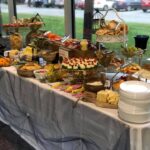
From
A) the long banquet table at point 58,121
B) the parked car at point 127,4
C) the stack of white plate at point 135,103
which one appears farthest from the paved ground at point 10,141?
the parked car at point 127,4

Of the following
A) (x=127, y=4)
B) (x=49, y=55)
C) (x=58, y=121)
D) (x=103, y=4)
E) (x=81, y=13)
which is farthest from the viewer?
(x=81, y=13)

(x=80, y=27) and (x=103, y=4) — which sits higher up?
(x=103, y=4)

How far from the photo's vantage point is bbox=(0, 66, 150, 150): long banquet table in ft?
5.34

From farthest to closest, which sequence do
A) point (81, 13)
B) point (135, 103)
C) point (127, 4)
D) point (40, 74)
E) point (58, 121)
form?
point (81, 13)
point (127, 4)
point (40, 74)
point (58, 121)
point (135, 103)

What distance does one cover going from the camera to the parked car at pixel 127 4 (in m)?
2.90

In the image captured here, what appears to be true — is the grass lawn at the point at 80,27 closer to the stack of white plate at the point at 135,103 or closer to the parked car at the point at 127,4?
Answer: the parked car at the point at 127,4

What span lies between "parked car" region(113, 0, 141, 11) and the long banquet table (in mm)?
1172

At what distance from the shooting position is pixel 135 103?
1.51m

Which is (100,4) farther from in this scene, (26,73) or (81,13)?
(26,73)

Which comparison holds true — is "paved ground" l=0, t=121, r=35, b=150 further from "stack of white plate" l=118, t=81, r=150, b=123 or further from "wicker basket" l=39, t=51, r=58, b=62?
"stack of white plate" l=118, t=81, r=150, b=123

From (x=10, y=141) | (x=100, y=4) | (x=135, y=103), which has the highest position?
(x=100, y=4)

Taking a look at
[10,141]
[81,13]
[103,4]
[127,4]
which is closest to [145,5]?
[127,4]

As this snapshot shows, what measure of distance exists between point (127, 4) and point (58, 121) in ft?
4.65

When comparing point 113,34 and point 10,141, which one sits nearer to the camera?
point 113,34
